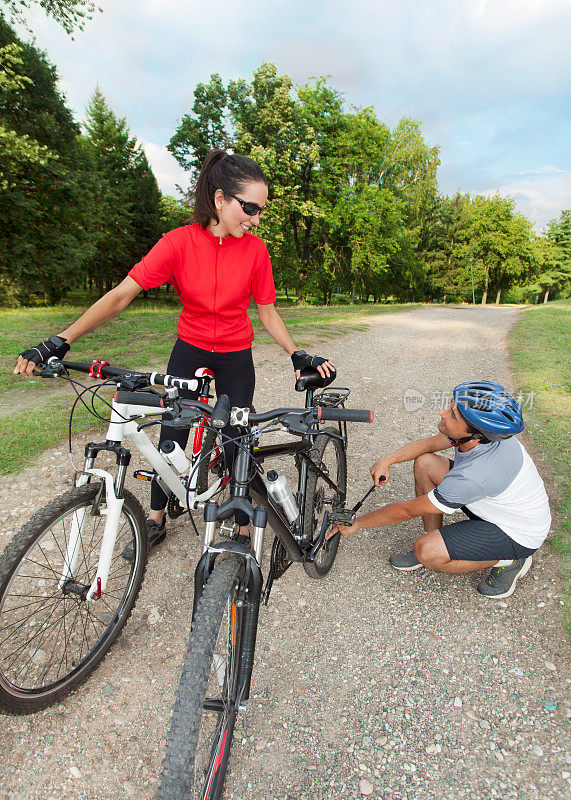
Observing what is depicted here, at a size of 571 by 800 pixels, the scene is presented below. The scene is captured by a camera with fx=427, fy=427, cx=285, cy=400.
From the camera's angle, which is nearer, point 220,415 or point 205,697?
point 205,697

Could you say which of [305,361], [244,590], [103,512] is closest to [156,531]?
[103,512]

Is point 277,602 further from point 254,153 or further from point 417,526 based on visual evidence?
point 254,153

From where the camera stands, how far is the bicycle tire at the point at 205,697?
4.54 feet

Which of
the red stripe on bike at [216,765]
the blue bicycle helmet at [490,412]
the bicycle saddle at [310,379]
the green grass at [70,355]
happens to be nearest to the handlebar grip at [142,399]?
the bicycle saddle at [310,379]

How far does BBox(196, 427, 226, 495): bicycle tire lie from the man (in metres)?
0.92

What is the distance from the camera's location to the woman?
91.1 inches

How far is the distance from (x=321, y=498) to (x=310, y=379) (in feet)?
3.41

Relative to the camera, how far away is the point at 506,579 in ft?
9.89

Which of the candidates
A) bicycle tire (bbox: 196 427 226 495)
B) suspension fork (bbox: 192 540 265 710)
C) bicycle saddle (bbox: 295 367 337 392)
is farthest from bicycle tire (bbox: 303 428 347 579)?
suspension fork (bbox: 192 540 265 710)

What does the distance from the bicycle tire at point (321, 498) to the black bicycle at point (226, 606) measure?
27 cm

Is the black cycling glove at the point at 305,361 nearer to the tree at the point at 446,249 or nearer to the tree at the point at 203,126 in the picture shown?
the tree at the point at 203,126

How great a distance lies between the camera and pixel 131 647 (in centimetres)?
257

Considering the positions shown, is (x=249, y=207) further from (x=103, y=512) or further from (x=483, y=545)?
(x=483, y=545)

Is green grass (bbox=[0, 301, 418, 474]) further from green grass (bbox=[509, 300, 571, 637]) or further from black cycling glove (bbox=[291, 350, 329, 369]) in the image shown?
green grass (bbox=[509, 300, 571, 637])
